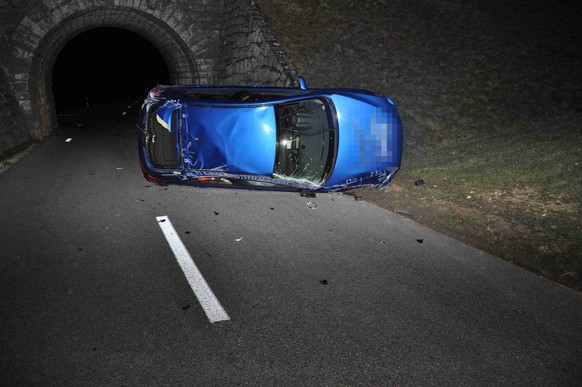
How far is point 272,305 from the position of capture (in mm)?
3719

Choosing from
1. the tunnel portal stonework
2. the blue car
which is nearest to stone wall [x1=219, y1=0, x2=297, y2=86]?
the tunnel portal stonework

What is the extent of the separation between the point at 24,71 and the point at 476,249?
50.7 feet

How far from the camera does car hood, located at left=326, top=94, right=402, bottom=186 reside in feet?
19.5

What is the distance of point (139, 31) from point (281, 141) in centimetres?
1291

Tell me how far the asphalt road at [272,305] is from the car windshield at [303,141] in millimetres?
755

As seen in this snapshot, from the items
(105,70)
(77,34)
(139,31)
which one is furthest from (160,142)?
(105,70)

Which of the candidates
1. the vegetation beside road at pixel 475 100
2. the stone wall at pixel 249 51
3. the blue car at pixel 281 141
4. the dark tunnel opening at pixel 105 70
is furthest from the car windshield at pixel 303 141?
the dark tunnel opening at pixel 105 70

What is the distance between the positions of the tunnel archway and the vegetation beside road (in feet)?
14.3

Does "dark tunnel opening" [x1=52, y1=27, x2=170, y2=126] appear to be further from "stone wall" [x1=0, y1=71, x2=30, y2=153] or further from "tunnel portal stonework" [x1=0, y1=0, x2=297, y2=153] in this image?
"stone wall" [x1=0, y1=71, x2=30, y2=153]

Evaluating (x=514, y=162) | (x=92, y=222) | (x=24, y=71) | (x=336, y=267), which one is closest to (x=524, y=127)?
(x=514, y=162)

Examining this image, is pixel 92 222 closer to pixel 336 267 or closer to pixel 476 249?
pixel 336 267

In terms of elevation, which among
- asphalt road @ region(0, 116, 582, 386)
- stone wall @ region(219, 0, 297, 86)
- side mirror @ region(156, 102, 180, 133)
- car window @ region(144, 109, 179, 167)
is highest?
stone wall @ region(219, 0, 297, 86)

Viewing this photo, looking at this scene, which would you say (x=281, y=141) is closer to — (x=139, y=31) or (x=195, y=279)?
(x=195, y=279)

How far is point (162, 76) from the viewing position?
3281cm
